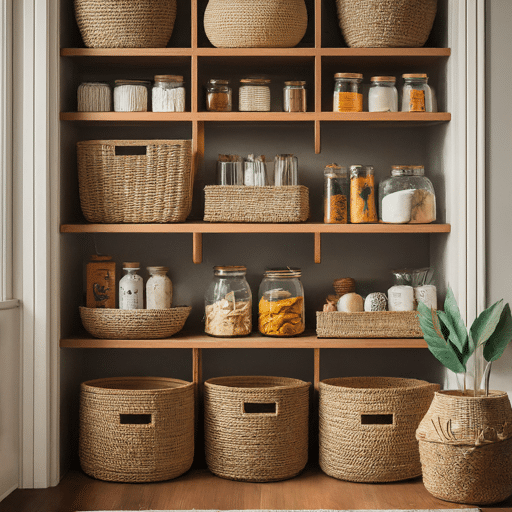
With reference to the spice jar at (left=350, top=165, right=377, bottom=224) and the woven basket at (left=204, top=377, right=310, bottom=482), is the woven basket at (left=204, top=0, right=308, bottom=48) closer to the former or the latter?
the spice jar at (left=350, top=165, right=377, bottom=224)

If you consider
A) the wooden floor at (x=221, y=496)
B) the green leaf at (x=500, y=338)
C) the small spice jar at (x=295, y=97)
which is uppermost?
the small spice jar at (x=295, y=97)

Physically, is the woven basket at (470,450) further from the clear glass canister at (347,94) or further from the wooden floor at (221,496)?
the clear glass canister at (347,94)

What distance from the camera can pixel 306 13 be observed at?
7.97ft

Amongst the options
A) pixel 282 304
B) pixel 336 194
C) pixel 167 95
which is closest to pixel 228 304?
pixel 282 304

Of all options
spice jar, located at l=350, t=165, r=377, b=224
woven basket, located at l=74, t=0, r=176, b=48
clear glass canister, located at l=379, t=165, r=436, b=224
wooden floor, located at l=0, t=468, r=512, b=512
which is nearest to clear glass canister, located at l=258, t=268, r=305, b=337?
spice jar, located at l=350, t=165, r=377, b=224

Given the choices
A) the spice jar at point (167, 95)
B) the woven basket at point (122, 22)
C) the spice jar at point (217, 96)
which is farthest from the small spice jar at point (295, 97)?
the woven basket at point (122, 22)

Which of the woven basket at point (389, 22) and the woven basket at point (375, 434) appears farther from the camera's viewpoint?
the woven basket at point (389, 22)

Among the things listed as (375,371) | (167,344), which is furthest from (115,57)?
(375,371)

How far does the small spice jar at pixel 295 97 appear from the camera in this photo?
2.39m

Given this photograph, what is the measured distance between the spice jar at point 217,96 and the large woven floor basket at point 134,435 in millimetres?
1136

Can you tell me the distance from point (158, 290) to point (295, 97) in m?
0.97

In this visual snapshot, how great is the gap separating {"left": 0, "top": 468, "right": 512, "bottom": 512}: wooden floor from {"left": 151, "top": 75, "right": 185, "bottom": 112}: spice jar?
4.83 feet

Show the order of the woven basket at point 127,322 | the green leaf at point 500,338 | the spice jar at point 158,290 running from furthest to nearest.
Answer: the spice jar at point 158,290
the woven basket at point 127,322
the green leaf at point 500,338

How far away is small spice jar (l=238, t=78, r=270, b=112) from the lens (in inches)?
94.5
